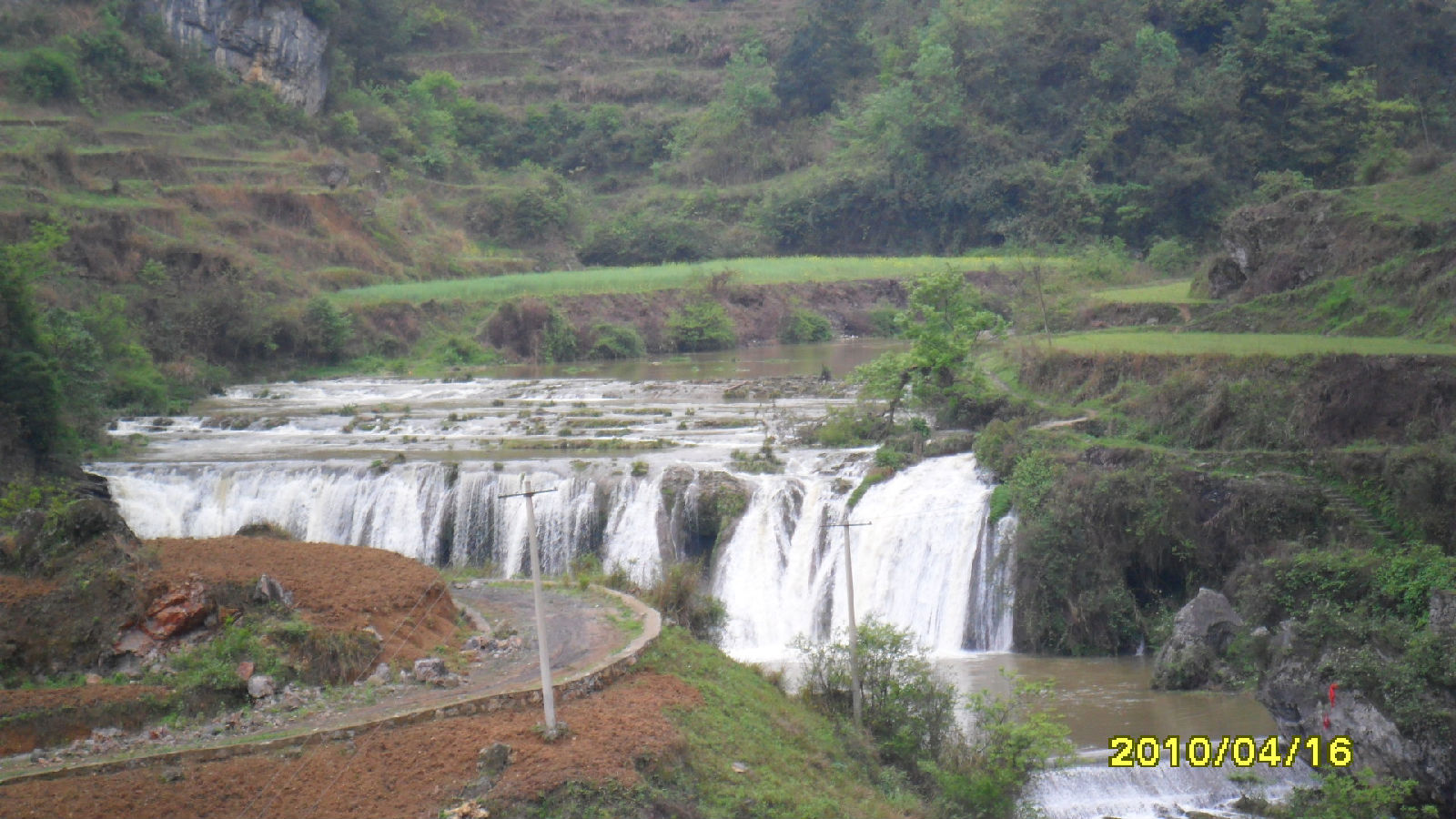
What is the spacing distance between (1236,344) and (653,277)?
3283 cm

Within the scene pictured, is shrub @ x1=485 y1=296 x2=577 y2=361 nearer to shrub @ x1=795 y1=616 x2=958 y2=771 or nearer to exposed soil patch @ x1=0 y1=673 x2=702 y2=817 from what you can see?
shrub @ x1=795 y1=616 x2=958 y2=771

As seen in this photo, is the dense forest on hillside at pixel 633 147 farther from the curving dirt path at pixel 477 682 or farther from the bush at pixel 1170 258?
the curving dirt path at pixel 477 682

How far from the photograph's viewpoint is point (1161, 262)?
153ft

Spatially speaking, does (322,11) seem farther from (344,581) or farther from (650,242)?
(344,581)

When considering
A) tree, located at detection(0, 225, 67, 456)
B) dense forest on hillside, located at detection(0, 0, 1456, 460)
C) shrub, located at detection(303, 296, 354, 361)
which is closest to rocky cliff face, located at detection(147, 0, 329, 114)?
dense forest on hillside, located at detection(0, 0, 1456, 460)

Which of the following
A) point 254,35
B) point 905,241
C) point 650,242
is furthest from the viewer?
point 905,241

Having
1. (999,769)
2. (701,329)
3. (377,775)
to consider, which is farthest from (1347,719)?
(701,329)

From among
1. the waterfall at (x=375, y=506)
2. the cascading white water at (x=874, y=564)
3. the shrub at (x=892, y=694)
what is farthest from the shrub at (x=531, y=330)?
the shrub at (x=892, y=694)

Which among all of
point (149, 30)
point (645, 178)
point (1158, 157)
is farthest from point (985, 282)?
point (149, 30)

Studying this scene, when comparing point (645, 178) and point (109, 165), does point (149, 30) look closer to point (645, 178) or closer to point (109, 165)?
point (109, 165)

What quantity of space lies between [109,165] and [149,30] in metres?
13.1

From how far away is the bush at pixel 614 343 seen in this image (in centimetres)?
5256

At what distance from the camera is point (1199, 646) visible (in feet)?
66.8

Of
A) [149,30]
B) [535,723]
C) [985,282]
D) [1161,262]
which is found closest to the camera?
[535,723]
